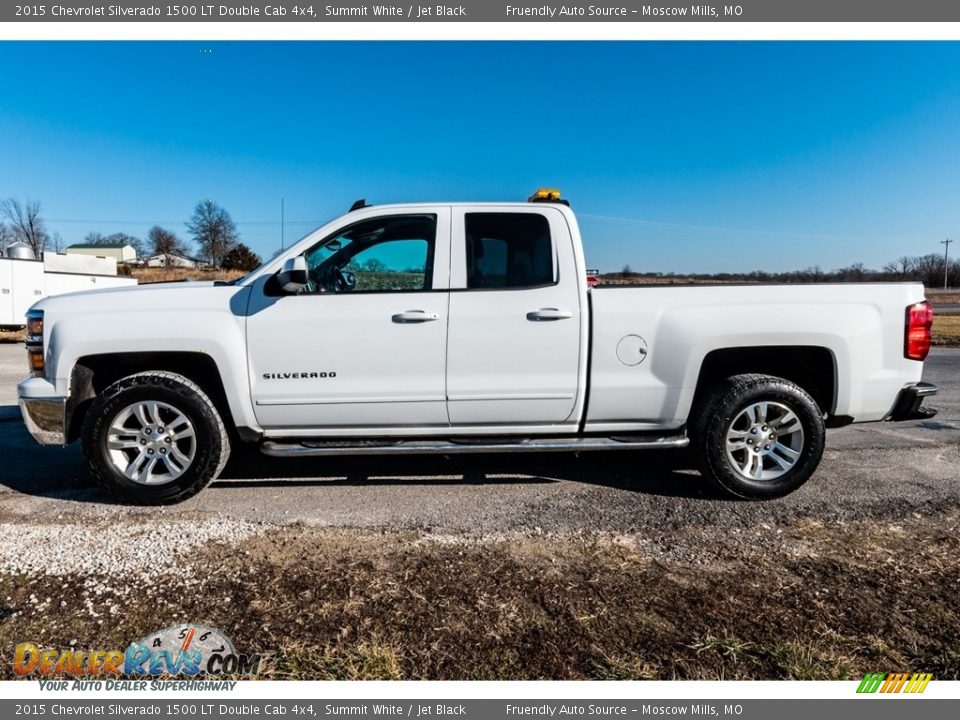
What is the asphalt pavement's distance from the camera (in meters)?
3.45

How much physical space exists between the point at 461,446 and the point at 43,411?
267cm

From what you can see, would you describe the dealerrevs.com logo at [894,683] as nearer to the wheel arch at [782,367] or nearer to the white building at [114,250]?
the wheel arch at [782,367]

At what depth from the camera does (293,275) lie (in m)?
3.58

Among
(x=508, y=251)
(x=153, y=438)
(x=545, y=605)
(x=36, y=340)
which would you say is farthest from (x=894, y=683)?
(x=36, y=340)

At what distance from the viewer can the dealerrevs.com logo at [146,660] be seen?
2.08 meters

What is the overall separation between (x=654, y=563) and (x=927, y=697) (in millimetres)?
1118

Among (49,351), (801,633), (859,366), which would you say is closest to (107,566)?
(49,351)

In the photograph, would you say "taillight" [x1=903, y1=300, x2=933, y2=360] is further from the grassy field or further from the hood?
the hood

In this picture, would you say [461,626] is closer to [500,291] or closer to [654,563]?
[654,563]

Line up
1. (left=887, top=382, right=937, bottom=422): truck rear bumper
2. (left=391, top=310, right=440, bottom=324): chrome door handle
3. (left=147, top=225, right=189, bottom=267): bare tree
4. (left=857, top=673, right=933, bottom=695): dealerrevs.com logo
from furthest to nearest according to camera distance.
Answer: (left=147, top=225, right=189, bottom=267): bare tree < (left=887, top=382, right=937, bottom=422): truck rear bumper < (left=391, top=310, right=440, bottom=324): chrome door handle < (left=857, top=673, right=933, bottom=695): dealerrevs.com logo

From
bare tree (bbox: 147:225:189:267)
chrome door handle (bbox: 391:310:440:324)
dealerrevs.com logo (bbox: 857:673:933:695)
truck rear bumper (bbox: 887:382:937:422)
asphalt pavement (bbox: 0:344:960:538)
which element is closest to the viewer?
dealerrevs.com logo (bbox: 857:673:933:695)

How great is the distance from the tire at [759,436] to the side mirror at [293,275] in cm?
275

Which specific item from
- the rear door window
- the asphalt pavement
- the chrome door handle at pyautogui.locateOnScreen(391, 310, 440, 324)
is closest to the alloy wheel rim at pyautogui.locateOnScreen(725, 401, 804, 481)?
the asphalt pavement

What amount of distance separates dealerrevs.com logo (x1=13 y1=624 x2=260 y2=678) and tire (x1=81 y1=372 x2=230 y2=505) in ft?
4.97
